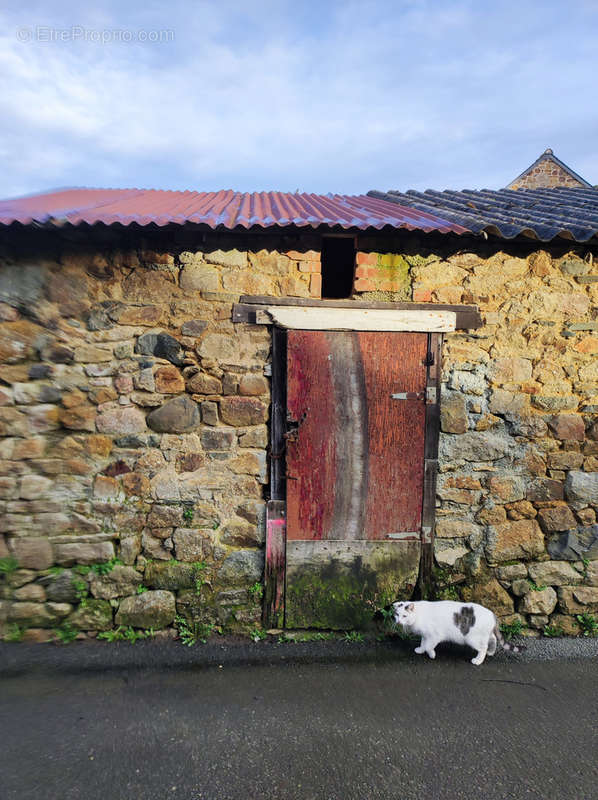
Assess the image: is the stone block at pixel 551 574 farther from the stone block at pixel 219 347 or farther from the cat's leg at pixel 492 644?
the stone block at pixel 219 347

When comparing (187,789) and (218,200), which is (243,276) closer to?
(218,200)

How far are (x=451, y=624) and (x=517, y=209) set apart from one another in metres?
3.79

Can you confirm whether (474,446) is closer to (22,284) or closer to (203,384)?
(203,384)

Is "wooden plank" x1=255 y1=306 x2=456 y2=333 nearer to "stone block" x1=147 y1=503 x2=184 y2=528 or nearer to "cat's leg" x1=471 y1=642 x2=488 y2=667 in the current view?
"stone block" x1=147 y1=503 x2=184 y2=528

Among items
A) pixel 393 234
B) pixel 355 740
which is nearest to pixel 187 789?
pixel 355 740

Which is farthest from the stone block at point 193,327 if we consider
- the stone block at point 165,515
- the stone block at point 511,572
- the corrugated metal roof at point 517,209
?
the stone block at point 511,572

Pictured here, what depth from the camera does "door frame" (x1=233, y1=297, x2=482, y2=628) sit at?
10.6 ft

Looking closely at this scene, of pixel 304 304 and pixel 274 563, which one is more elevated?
pixel 304 304

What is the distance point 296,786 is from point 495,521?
223 cm

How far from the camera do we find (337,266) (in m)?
4.00

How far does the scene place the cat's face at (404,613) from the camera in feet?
9.84

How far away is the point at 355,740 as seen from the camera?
2.37 meters

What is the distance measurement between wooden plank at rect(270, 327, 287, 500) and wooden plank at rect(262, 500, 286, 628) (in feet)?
0.41

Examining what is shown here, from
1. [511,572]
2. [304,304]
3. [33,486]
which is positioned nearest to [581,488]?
[511,572]
